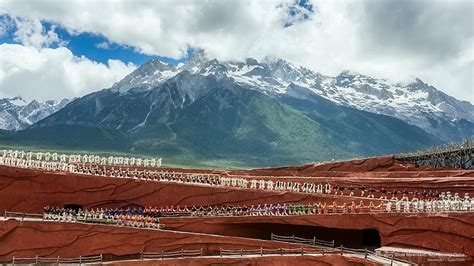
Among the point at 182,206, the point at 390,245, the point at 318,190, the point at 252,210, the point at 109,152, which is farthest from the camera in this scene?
the point at 109,152

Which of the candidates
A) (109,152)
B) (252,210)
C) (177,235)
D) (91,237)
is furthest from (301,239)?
(109,152)

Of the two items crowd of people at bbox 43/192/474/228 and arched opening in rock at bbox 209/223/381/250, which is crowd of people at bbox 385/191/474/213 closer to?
crowd of people at bbox 43/192/474/228

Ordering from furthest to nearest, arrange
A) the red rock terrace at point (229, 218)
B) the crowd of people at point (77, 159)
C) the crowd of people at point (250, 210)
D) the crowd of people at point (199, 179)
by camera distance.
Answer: the crowd of people at point (77, 159)
the crowd of people at point (199, 179)
the crowd of people at point (250, 210)
the red rock terrace at point (229, 218)

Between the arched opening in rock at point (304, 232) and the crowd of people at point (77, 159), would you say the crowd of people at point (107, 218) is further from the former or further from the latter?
the crowd of people at point (77, 159)

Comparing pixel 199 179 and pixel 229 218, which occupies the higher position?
pixel 199 179

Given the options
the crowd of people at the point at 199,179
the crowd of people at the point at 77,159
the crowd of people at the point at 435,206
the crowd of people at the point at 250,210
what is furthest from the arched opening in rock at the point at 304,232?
the crowd of people at the point at 77,159

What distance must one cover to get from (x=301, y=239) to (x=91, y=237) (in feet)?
53.3

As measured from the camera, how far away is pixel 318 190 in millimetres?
52031

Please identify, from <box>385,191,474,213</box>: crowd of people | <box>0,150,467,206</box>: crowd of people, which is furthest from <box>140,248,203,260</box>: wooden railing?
<box>385,191,474,213</box>: crowd of people

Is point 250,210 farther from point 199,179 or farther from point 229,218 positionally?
point 199,179

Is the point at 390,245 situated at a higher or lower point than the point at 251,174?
lower

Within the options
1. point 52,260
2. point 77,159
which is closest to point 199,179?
point 77,159

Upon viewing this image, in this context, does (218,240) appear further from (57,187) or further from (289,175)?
(289,175)

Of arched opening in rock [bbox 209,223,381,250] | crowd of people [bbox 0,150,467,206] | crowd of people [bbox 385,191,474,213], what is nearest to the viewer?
crowd of people [bbox 385,191,474,213]
